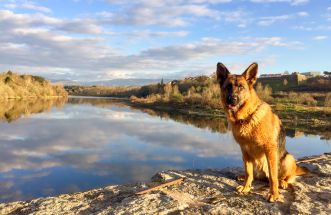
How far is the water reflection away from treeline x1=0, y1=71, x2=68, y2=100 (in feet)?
202

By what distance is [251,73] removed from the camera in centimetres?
655

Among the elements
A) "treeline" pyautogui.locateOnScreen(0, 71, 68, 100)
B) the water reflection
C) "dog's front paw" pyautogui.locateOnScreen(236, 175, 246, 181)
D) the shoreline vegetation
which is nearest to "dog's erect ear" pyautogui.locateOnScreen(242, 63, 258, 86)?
"dog's front paw" pyautogui.locateOnScreen(236, 175, 246, 181)

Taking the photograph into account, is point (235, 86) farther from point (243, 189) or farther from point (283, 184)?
point (283, 184)

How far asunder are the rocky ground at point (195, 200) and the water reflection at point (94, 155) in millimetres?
8130

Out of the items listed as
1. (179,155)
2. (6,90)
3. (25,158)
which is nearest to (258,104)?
(179,155)

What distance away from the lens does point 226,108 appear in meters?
6.53

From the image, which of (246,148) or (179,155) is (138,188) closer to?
(246,148)

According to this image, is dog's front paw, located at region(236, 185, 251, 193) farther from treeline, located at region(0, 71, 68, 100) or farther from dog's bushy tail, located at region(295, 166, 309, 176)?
treeline, located at region(0, 71, 68, 100)

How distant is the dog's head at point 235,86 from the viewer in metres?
6.26

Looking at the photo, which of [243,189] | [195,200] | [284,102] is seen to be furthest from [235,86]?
[284,102]

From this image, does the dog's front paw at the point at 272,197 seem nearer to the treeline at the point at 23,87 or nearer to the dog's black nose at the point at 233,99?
the dog's black nose at the point at 233,99

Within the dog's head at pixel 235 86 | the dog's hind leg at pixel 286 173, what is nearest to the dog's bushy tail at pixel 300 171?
the dog's hind leg at pixel 286 173

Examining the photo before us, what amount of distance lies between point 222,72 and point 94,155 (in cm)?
1786

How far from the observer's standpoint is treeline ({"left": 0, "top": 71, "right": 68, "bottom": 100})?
93.8 meters
